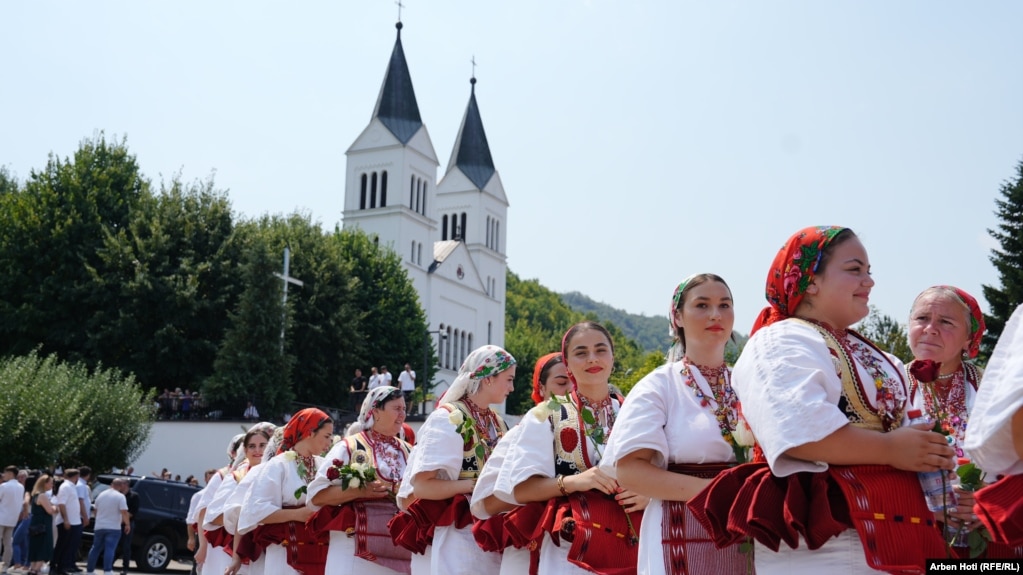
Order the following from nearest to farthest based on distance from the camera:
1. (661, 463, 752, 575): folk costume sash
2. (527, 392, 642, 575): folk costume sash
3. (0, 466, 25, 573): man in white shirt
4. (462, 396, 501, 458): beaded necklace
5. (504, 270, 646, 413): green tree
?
1. (661, 463, 752, 575): folk costume sash
2. (527, 392, 642, 575): folk costume sash
3. (462, 396, 501, 458): beaded necklace
4. (0, 466, 25, 573): man in white shirt
5. (504, 270, 646, 413): green tree

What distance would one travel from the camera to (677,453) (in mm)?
4340

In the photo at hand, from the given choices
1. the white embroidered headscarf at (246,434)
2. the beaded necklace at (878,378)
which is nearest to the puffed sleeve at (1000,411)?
the beaded necklace at (878,378)

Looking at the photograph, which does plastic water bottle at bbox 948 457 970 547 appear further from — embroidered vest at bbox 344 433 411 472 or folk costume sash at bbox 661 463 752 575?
embroidered vest at bbox 344 433 411 472

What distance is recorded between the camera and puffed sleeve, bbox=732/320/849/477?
3361 mm

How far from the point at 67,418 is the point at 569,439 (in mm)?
29664

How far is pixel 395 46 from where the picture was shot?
8481 cm

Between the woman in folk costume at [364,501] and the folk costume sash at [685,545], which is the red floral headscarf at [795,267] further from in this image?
the woman in folk costume at [364,501]

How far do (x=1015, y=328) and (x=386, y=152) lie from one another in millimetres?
81264

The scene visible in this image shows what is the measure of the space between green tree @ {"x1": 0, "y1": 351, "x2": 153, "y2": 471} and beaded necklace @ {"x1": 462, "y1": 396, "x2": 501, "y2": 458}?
26842 mm

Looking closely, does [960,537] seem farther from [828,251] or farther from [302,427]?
[302,427]

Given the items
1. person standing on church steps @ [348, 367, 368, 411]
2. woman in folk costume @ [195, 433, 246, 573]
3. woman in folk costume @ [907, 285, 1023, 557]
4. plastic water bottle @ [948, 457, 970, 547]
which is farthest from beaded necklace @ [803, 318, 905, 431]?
person standing on church steps @ [348, 367, 368, 411]

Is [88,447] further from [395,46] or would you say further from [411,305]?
[395,46]

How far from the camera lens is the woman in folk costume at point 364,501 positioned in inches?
315

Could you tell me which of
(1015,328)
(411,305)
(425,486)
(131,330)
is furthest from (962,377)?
(411,305)
